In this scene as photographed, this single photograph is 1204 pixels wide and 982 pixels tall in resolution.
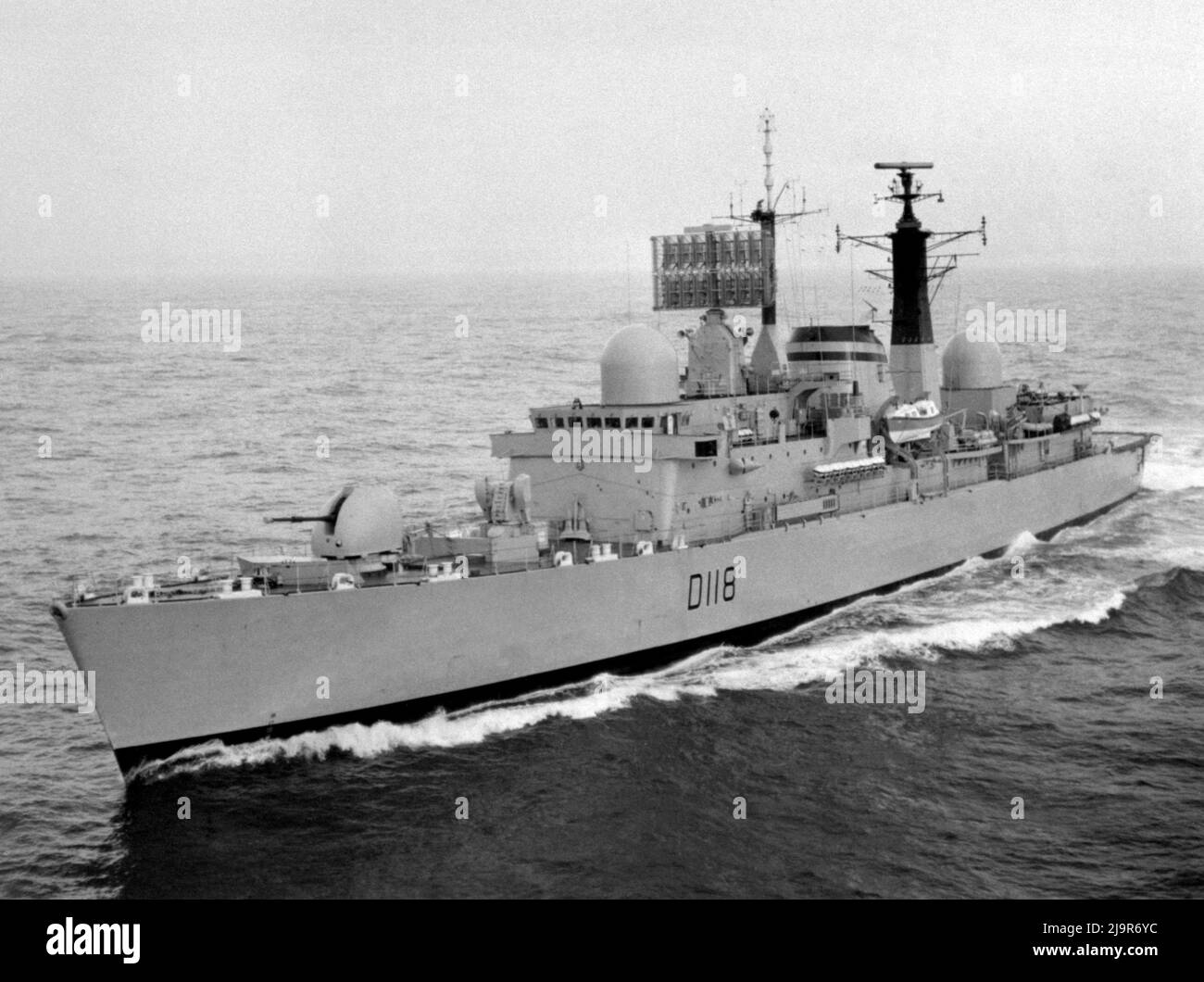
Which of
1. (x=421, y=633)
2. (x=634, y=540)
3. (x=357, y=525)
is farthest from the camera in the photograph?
(x=634, y=540)

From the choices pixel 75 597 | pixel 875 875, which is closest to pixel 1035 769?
pixel 875 875

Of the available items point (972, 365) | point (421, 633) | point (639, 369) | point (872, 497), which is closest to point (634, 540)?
point (639, 369)

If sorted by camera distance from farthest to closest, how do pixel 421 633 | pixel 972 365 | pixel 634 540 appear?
1. pixel 972 365
2. pixel 634 540
3. pixel 421 633

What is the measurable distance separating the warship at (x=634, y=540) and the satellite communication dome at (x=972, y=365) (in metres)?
3.03

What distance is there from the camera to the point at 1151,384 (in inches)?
2277

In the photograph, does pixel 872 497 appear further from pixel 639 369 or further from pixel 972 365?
pixel 972 365

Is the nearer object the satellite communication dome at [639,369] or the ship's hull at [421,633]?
the ship's hull at [421,633]

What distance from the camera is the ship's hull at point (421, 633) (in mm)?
16844

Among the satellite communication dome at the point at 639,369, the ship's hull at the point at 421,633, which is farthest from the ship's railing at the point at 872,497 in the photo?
the satellite communication dome at the point at 639,369

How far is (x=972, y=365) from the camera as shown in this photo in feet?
124

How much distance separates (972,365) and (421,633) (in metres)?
24.0

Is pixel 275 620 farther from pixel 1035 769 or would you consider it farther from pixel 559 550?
Answer: pixel 1035 769

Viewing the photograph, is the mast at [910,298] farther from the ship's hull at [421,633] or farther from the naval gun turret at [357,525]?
the naval gun turret at [357,525]
